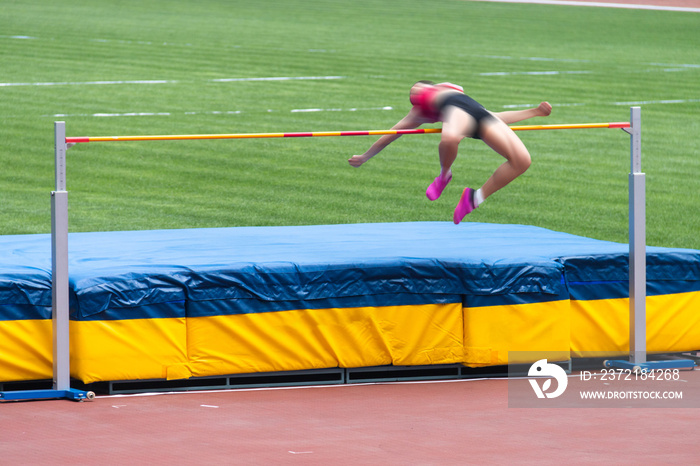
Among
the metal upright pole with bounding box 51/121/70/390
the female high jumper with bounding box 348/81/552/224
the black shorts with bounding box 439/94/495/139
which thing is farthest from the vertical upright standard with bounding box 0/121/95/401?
the black shorts with bounding box 439/94/495/139

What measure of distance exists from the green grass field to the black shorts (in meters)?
7.04

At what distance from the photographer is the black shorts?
8758 mm

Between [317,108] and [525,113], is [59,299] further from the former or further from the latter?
[317,108]

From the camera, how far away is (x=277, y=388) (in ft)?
28.8

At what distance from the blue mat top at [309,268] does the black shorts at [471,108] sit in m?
1.02

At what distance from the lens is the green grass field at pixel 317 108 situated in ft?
55.6

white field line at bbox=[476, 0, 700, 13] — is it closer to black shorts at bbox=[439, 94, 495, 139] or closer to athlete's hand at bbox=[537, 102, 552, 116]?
athlete's hand at bbox=[537, 102, 552, 116]

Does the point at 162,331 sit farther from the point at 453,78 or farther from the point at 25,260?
the point at 453,78

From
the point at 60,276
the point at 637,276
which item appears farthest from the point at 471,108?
the point at 60,276

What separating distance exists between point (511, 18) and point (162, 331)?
1425 inches

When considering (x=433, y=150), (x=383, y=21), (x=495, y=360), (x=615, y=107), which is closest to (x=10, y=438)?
(x=495, y=360)
